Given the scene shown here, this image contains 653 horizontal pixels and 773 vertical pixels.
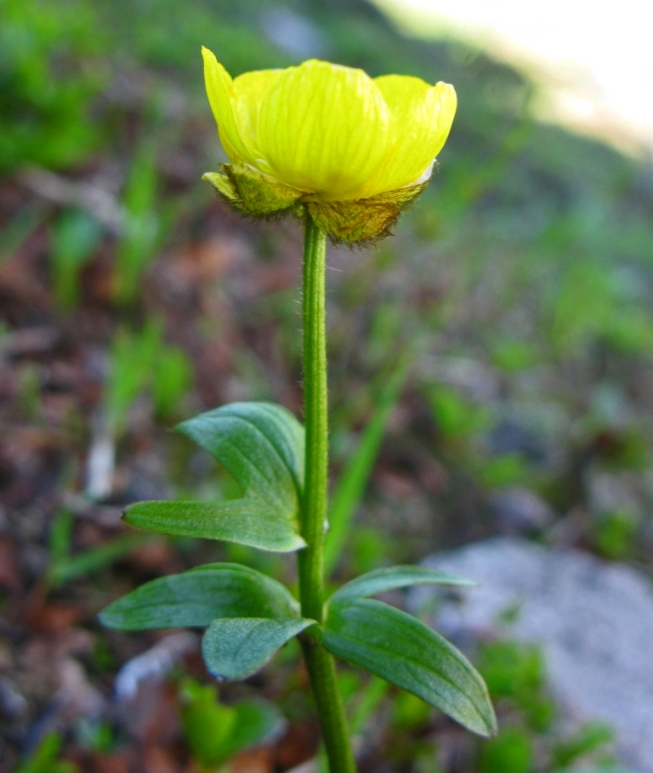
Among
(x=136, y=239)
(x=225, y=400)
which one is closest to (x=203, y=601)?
(x=225, y=400)

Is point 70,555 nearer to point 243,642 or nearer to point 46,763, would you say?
point 46,763

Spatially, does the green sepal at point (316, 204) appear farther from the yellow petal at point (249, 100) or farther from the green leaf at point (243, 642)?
the green leaf at point (243, 642)

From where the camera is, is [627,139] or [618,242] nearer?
[618,242]

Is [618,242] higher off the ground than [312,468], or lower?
higher

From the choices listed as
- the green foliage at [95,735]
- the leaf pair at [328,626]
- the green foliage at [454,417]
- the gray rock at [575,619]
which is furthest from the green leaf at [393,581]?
the green foliage at [454,417]

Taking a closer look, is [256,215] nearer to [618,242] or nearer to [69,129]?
[69,129]

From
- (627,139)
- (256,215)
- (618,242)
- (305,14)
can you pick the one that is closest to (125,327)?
(256,215)

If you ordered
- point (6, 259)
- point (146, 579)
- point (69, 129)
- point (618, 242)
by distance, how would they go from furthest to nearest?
1. point (618, 242)
2. point (69, 129)
3. point (6, 259)
4. point (146, 579)
